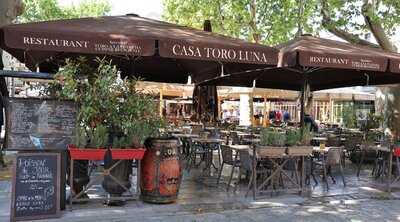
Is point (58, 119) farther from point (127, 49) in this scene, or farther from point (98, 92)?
point (127, 49)

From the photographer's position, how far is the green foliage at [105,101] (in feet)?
19.8

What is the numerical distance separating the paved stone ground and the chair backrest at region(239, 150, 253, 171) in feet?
1.57

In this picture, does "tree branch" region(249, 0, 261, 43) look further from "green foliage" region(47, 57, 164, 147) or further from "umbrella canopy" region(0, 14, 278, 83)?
"green foliage" region(47, 57, 164, 147)

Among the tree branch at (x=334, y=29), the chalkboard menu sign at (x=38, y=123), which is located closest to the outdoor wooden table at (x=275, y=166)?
the chalkboard menu sign at (x=38, y=123)

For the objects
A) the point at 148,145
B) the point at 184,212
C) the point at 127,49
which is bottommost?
the point at 184,212

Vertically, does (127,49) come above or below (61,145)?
above

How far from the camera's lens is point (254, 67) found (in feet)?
28.2

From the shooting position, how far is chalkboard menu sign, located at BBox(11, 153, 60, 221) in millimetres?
5559

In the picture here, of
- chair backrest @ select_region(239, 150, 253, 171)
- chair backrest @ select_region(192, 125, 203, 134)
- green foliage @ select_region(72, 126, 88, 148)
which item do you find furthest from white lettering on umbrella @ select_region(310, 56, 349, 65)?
chair backrest @ select_region(192, 125, 203, 134)

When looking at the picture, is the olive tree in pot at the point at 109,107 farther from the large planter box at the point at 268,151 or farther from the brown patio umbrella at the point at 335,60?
the brown patio umbrella at the point at 335,60

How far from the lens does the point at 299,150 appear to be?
23.6 feet

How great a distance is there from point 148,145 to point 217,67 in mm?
3186

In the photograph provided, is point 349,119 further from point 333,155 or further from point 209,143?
point 333,155

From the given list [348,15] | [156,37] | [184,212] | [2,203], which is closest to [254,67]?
[156,37]
